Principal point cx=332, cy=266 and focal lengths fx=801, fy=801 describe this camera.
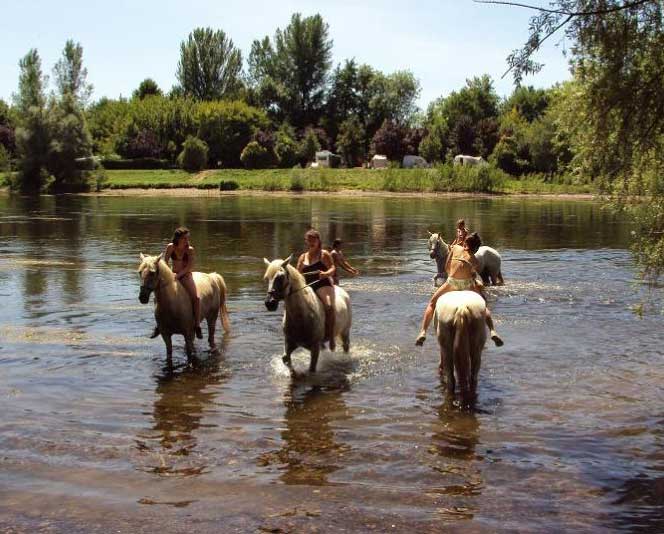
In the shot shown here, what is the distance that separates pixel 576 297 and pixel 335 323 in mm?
10341

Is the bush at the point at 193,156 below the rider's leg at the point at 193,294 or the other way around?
the other way around

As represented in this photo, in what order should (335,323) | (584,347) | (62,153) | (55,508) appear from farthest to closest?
(62,153) < (584,347) < (335,323) < (55,508)

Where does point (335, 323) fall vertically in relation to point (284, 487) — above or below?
above

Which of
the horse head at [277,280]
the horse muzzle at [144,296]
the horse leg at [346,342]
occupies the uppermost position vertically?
the horse head at [277,280]

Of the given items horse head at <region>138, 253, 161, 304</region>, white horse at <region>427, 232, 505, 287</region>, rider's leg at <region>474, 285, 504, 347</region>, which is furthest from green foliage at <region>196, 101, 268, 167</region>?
rider's leg at <region>474, 285, 504, 347</region>

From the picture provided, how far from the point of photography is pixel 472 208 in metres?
62.6

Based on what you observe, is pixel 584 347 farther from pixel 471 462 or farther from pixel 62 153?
pixel 62 153

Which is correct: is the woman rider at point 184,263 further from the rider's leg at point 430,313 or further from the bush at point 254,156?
the bush at point 254,156

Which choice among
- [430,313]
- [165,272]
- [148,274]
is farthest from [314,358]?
[148,274]

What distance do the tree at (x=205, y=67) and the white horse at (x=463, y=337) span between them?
126 metres

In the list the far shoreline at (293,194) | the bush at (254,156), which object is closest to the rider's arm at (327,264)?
the far shoreline at (293,194)

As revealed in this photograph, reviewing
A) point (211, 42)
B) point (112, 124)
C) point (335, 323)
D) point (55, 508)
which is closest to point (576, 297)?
point (335, 323)

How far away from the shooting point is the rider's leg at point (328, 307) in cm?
1384

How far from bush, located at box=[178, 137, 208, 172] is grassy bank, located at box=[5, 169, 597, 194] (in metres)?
1.69
